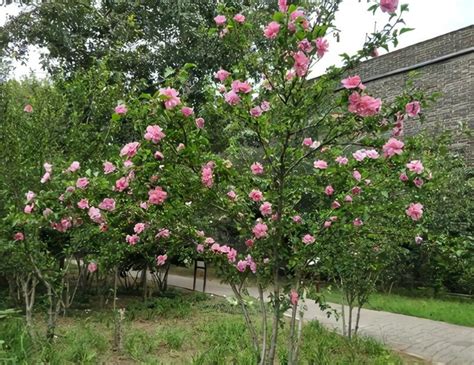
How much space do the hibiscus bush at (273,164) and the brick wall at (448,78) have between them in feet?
27.5

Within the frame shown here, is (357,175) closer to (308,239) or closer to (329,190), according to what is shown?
(329,190)

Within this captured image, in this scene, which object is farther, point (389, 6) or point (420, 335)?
point (420, 335)

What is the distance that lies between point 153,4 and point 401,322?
307 inches

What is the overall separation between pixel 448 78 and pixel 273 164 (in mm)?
10388

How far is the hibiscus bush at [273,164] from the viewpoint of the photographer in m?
2.43

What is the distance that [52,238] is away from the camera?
643cm

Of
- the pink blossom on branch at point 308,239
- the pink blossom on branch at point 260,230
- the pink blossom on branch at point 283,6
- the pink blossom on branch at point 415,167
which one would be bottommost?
the pink blossom on branch at point 308,239

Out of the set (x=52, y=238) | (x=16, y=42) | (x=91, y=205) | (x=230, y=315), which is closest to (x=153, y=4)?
(x=16, y=42)

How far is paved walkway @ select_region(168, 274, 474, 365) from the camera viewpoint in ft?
18.2

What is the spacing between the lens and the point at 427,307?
9.02m

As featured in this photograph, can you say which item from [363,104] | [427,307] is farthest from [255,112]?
[427,307]

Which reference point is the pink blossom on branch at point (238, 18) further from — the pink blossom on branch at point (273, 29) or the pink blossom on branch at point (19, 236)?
the pink blossom on branch at point (19, 236)

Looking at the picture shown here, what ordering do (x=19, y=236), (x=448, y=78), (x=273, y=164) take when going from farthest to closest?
1. (x=448, y=78)
2. (x=19, y=236)
3. (x=273, y=164)

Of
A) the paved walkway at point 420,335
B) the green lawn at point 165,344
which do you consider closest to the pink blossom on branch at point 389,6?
the green lawn at point 165,344
